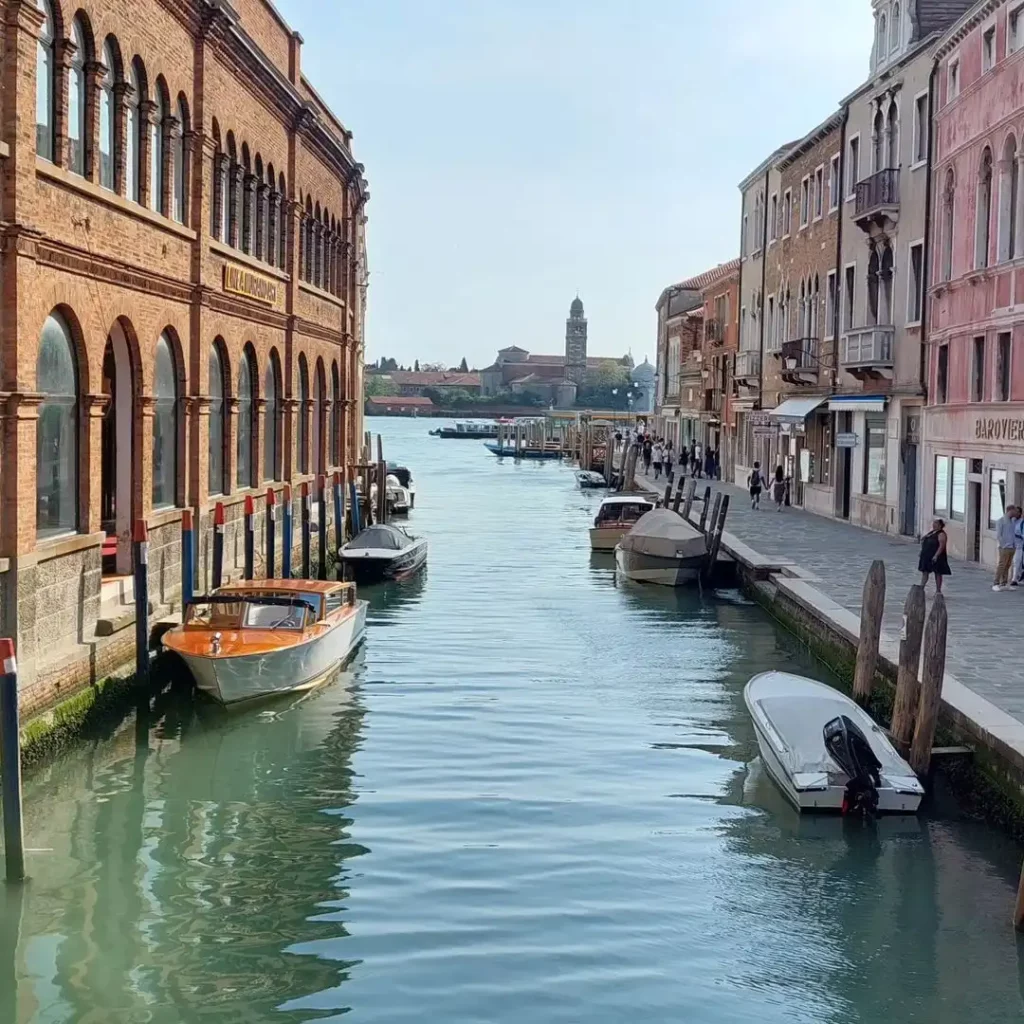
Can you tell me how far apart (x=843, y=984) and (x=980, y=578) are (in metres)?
15.8

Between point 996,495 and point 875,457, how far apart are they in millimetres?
9846

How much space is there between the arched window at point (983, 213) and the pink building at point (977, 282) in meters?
0.02

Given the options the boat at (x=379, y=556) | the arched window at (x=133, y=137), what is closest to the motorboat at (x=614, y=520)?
the boat at (x=379, y=556)

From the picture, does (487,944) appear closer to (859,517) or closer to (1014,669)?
(1014,669)

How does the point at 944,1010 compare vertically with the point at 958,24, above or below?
below

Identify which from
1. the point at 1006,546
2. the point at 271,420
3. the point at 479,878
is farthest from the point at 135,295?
the point at 1006,546

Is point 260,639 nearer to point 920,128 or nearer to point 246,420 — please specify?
point 246,420

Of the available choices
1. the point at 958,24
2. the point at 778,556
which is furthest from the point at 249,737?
the point at 958,24

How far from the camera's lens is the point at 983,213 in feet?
87.3

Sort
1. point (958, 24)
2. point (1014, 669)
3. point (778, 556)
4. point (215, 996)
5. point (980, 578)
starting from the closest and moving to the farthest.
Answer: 1. point (215, 996)
2. point (1014, 669)
3. point (980, 578)
4. point (958, 24)
5. point (778, 556)

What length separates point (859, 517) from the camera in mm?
36438

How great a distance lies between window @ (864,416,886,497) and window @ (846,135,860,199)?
5.78 m

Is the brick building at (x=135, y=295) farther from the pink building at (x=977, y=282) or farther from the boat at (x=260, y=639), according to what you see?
the pink building at (x=977, y=282)

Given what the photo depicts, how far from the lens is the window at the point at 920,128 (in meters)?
30.9
